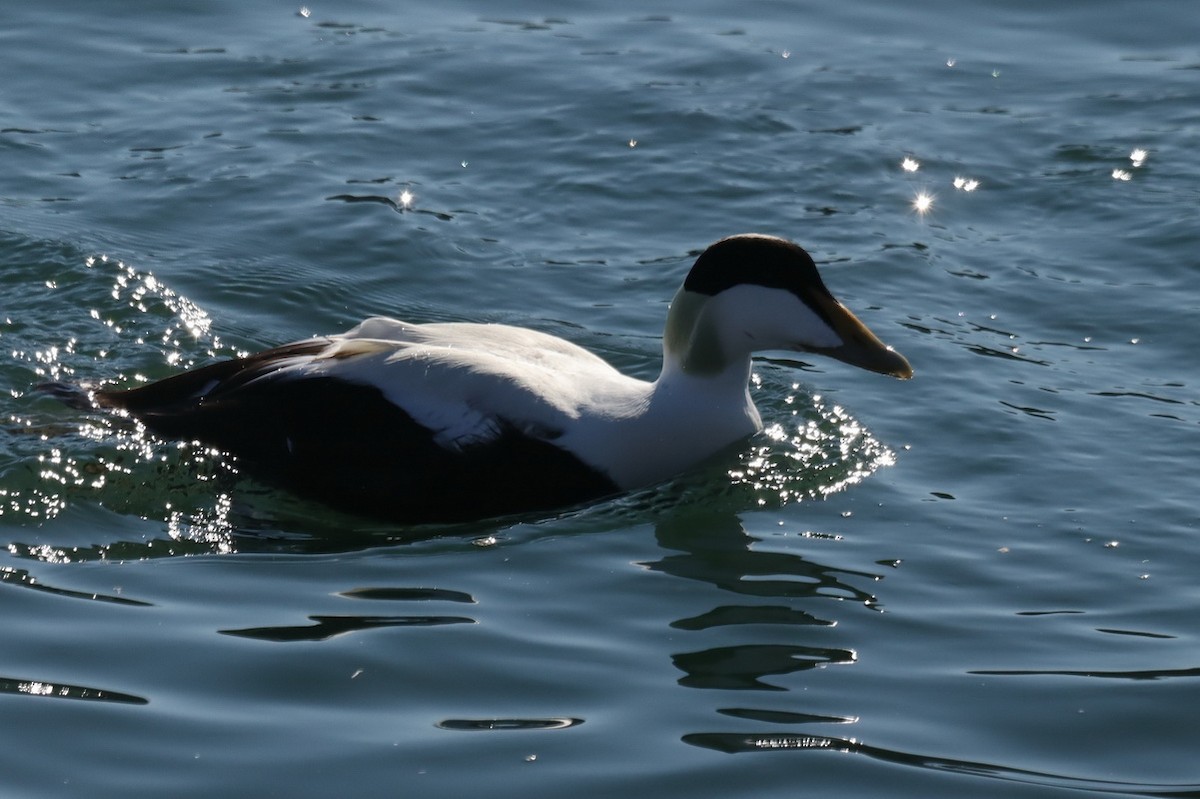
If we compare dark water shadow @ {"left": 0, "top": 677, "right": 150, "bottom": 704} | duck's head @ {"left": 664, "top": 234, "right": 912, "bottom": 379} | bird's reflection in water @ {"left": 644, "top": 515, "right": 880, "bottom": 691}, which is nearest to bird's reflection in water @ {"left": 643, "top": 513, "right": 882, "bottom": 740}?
bird's reflection in water @ {"left": 644, "top": 515, "right": 880, "bottom": 691}

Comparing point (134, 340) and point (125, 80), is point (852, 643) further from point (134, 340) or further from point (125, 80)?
point (125, 80)

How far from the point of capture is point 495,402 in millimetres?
6129

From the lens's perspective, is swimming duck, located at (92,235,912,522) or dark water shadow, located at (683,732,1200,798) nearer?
dark water shadow, located at (683,732,1200,798)

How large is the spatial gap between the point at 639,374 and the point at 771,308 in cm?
141

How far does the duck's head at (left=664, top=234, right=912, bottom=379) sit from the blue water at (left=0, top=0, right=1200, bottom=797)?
1.50 ft

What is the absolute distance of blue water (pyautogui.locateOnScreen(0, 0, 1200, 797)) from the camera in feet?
15.1

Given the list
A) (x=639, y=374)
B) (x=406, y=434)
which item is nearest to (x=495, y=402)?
(x=406, y=434)

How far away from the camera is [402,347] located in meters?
6.38

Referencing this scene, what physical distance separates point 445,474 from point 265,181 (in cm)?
406

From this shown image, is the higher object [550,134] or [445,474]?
[550,134]

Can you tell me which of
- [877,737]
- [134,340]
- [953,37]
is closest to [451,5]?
[953,37]

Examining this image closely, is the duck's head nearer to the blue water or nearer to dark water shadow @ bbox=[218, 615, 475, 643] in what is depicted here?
the blue water

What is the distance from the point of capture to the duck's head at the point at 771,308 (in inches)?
254

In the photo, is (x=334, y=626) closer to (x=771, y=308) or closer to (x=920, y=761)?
(x=920, y=761)
